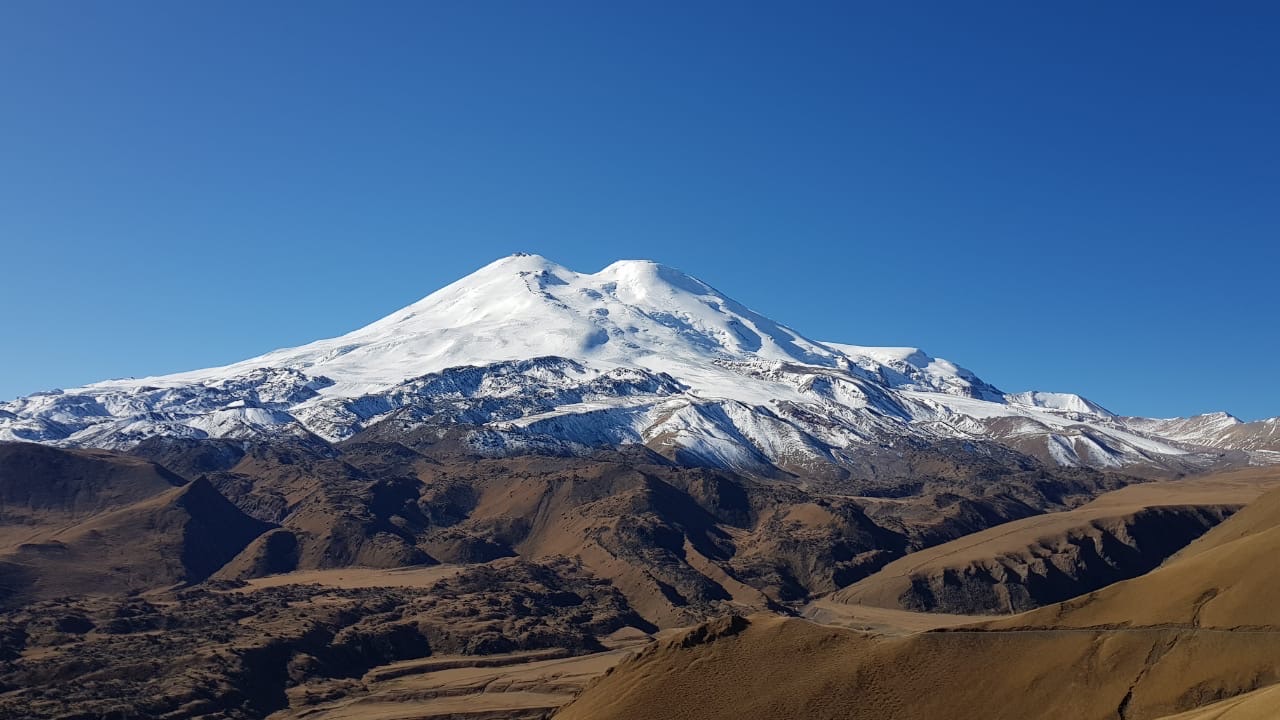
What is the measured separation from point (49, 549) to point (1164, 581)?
179 m

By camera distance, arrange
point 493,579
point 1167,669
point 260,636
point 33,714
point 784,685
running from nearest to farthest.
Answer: point 1167,669, point 784,685, point 33,714, point 260,636, point 493,579

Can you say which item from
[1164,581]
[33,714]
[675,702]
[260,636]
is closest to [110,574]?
[260,636]

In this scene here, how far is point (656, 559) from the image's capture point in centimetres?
19838

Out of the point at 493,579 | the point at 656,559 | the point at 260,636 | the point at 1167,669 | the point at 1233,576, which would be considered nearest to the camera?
the point at 1167,669

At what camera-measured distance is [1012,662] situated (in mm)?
80625

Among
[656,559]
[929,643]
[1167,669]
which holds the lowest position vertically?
[1167,669]

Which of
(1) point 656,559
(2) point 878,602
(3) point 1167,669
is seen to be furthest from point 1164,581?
(1) point 656,559

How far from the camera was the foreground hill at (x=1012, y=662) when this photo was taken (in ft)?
248

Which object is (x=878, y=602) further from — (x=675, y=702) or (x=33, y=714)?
(x=33, y=714)

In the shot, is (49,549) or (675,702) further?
(49,549)

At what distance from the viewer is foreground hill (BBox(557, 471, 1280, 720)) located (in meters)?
75.6

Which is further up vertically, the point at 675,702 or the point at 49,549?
the point at 49,549

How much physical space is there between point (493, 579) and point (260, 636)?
165 feet

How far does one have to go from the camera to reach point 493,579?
186 m
